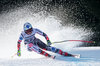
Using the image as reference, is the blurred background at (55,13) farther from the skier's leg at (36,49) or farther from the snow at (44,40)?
the skier's leg at (36,49)

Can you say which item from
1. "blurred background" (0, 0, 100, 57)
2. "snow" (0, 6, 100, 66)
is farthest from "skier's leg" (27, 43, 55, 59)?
"blurred background" (0, 0, 100, 57)

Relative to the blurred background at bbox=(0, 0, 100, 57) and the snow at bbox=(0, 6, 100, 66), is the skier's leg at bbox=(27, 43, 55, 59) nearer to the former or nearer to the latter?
the snow at bbox=(0, 6, 100, 66)

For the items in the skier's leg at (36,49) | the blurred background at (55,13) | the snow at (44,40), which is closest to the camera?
the snow at (44,40)

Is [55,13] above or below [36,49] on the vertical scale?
above

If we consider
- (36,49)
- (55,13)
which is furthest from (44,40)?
(55,13)

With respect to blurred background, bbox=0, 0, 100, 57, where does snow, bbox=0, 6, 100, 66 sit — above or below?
below

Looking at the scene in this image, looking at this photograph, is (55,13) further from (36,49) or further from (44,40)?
(36,49)

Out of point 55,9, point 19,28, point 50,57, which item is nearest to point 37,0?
point 55,9

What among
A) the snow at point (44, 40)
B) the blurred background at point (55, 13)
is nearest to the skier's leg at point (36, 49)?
the snow at point (44, 40)

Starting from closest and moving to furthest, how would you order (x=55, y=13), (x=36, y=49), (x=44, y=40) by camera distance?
(x=36, y=49) → (x=44, y=40) → (x=55, y=13)

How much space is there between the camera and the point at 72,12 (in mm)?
19297

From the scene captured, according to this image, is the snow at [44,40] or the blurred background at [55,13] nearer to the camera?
the snow at [44,40]

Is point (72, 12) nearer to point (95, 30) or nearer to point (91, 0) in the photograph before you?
point (91, 0)

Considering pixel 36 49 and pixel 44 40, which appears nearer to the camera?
pixel 36 49
